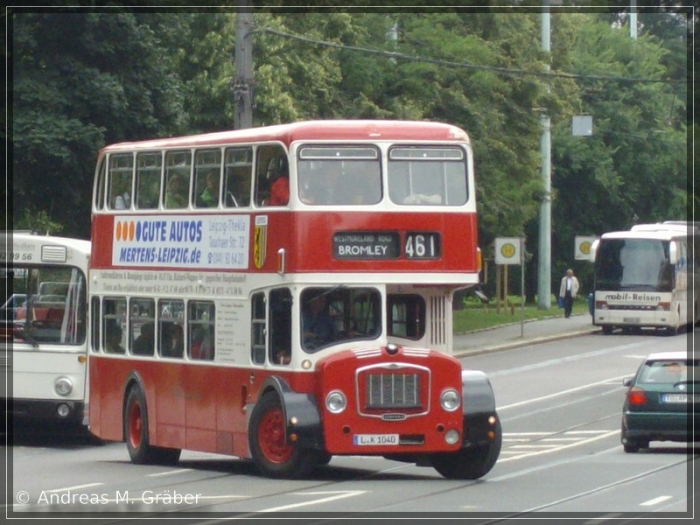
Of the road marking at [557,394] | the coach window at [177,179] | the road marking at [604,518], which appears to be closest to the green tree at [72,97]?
the road marking at [557,394]

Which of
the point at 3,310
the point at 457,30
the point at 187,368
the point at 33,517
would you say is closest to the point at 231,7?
the point at 3,310

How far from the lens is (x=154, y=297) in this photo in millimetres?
18359

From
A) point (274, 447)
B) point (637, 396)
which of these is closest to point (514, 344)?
point (637, 396)

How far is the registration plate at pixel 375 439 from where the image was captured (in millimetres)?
14867

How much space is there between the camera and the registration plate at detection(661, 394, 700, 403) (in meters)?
19.8

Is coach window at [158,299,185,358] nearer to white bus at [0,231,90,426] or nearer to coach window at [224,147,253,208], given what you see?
coach window at [224,147,253,208]

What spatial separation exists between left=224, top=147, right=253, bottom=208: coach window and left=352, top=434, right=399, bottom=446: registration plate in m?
3.13

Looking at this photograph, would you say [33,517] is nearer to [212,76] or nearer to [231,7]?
[231,7]

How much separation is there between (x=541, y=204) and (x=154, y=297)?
37.0 meters

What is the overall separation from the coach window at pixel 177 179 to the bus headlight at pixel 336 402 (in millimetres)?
3952

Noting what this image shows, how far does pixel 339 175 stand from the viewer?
1577 centimetres

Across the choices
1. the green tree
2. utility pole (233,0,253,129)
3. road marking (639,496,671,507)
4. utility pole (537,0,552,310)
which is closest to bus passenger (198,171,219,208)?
road marking (639,496,671,507)

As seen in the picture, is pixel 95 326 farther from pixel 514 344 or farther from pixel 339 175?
pixel 514 344

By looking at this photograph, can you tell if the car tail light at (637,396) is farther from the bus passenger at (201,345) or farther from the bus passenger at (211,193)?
the bus passenger at (211,193)
